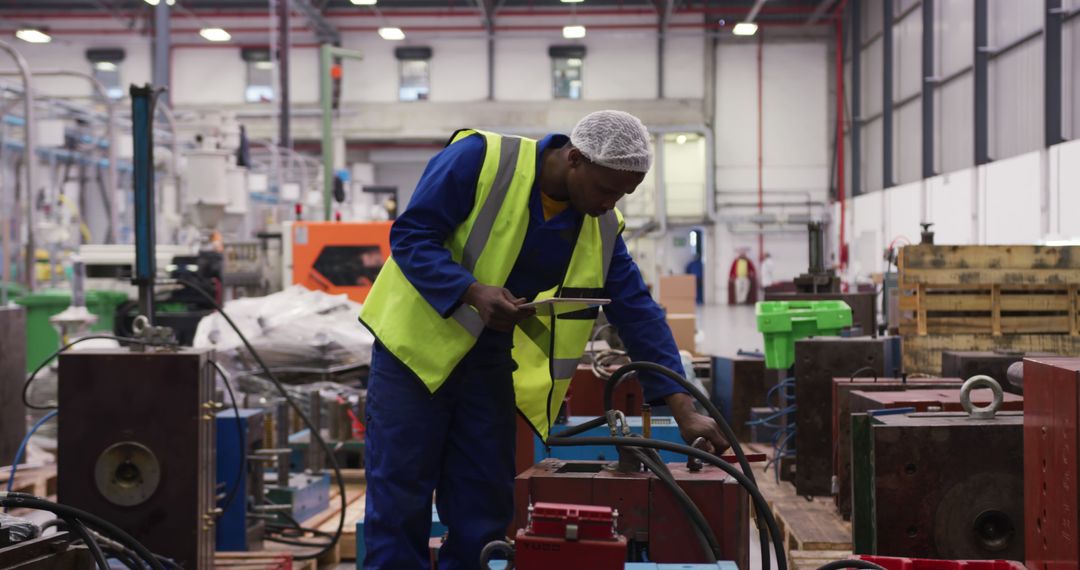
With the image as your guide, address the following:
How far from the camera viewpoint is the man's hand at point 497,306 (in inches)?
85.0

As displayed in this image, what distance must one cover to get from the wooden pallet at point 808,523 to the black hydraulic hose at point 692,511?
1127 millimetres

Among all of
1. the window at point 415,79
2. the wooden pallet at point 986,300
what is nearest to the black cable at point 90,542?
the wooden pallet at point 986,300

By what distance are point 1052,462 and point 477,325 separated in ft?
3.91

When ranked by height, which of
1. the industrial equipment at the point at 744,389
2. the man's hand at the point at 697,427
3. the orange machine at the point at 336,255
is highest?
the orange machine at the point at 336,255

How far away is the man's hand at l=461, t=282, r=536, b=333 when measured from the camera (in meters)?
2.16

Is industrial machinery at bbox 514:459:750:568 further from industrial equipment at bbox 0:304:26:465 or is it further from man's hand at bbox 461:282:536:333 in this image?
industrial equipment at bbox 0:304:26:465

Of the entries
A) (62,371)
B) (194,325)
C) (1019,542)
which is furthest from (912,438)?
(194,325)

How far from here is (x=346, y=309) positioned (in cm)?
732

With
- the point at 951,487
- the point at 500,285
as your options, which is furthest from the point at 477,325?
the point at 951,487

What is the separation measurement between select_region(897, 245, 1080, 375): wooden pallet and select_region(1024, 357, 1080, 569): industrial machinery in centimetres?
427

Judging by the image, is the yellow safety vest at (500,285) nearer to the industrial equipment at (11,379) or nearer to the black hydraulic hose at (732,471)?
the black hydraulic hose at (732,471)

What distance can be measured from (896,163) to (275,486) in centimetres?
1646

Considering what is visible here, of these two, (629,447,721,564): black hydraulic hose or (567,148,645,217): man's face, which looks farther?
(567,148,645,217): man's face

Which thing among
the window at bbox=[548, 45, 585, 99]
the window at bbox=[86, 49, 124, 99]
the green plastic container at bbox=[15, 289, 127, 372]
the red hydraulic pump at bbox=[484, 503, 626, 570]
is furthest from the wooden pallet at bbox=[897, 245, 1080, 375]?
the window at bbox=[86, 49, 124, 99]
